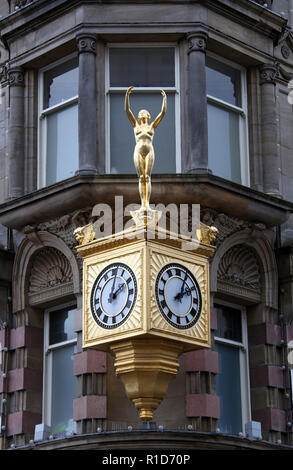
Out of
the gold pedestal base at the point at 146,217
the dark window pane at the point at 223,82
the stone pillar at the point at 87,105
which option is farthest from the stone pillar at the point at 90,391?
the dark window pane at the point at 223,82

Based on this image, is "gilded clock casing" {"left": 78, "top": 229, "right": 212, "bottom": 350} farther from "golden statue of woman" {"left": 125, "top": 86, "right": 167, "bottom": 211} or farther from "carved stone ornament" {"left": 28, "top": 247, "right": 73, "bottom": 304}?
"carved stone ornament" {"left": 28, "top": 247, "right": 73, "bottom": 304}

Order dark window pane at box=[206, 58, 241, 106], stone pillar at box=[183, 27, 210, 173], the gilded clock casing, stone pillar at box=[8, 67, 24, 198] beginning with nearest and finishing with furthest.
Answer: the gilded clock casing
stone pillar at box=[183, 27, 210, 173]
stone pillar at box=[8, 67, 24, 198]
dark window pane at box=[206, 58, 241, 106]

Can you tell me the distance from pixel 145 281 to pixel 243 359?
5.14 metres

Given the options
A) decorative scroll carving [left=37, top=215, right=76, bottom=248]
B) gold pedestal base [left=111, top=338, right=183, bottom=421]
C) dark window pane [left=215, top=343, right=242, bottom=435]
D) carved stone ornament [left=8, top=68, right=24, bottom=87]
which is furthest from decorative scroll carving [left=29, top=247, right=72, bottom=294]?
gold pedestal base [left=111, top=338, right=183, bottom=421]

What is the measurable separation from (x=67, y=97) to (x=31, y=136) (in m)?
0.91

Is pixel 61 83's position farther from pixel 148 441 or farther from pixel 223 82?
pixel 148 441

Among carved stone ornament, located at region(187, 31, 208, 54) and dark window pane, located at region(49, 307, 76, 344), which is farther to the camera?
carved stone ornament, located at region(187, 31, 208, 54)

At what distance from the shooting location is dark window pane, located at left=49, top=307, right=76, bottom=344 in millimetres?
22156

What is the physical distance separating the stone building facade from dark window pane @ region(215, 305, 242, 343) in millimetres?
23

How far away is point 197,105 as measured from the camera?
22.1 m

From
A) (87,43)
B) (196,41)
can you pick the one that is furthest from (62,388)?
(196,41)

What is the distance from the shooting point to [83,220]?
21.6 m

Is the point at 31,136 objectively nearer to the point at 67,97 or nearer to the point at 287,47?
the point at 67,97
